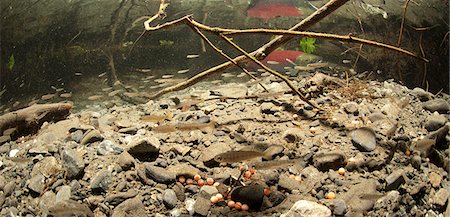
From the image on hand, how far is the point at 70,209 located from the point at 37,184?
1.29ft

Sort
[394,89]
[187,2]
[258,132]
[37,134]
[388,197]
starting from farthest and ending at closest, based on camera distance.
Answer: [187,2], [394,89], [37,134], [258,132], [388,197]

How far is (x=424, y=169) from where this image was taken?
2.33m

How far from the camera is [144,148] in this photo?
89.1 inches

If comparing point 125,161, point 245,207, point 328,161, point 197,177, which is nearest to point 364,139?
point 328,161

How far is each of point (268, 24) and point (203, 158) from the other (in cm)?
303

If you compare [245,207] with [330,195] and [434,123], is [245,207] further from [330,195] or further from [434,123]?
[434,123]

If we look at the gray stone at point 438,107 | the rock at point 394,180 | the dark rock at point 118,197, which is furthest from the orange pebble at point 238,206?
the gray stone at point 438,107

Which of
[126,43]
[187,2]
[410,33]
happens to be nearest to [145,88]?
[126,43]

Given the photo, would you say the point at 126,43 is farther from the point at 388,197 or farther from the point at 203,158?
the point at 388,197

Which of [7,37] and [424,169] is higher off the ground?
[7,37]

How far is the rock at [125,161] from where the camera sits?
7.20 ft

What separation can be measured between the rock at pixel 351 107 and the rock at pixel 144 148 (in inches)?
56.8

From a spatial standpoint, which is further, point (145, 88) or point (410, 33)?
point (410, 33)

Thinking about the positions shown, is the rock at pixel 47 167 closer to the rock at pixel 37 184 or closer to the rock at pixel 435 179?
the rock at pixel 37 184
